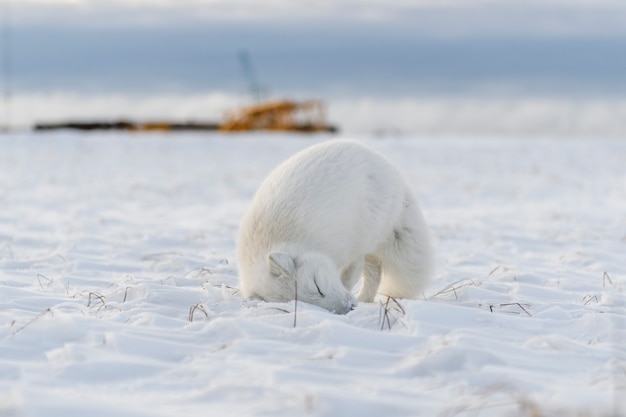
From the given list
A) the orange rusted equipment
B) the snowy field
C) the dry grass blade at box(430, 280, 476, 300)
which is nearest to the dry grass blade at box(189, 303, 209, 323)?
the snowy field

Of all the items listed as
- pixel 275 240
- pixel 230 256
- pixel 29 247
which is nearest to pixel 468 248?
pixel 230 256

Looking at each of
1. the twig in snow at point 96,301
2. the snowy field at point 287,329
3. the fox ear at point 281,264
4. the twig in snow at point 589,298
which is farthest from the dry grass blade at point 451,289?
the twig in snow at point 96,301

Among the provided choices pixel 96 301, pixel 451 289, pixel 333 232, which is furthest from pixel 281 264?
pixel 451 289

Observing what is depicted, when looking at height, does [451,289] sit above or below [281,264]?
Result: below

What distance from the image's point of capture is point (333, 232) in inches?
201

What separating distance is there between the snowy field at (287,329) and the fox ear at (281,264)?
215mm

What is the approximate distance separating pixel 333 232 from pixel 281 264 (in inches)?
21.1

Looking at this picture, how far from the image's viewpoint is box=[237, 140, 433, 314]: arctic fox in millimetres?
4809

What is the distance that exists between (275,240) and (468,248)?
13.1ft

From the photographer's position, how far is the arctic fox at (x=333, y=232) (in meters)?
4.81

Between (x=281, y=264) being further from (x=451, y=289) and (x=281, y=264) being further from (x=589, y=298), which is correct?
(x=589, y=298)

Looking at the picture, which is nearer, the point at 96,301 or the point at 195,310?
the point at 195,310

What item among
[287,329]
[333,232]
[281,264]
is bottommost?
[287,329]

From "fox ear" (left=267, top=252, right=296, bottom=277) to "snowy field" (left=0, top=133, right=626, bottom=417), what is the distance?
22cm
